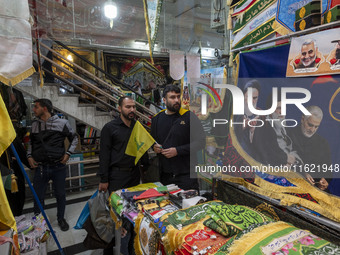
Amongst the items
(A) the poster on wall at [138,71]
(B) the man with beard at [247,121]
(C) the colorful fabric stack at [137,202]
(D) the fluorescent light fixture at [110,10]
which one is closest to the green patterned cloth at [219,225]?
(C) the colorful fabric stack at [137,202]

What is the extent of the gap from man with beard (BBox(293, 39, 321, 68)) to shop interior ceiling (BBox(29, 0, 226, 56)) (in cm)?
323

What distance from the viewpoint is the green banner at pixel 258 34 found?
6.29 ft

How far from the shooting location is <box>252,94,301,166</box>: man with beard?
1.73m

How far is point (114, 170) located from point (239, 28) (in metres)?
2.10

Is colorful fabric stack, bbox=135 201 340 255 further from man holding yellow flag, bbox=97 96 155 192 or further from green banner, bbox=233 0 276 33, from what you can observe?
green banner, bbox=233 0 276 33

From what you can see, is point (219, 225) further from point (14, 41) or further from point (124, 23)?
point (124, 23)

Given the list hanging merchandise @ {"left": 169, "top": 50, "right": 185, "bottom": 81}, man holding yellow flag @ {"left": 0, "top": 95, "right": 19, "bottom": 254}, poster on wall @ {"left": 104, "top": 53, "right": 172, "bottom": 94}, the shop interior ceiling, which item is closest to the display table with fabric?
man holding yellow flag @ {"left": 0, "top": 95, "right": 19, "bottom": 254}

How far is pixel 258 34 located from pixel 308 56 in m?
0.62

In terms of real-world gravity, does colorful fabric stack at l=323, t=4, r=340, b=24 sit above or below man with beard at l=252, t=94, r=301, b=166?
above

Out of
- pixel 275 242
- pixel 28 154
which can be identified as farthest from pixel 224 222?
pixel 28 154

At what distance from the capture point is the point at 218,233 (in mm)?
1266

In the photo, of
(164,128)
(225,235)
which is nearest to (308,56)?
(225,235)

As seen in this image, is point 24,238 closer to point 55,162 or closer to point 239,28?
point 55,162

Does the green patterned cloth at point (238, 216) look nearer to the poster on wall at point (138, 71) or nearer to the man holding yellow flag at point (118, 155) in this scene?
the man holding yellow flag at point (118, 155)
